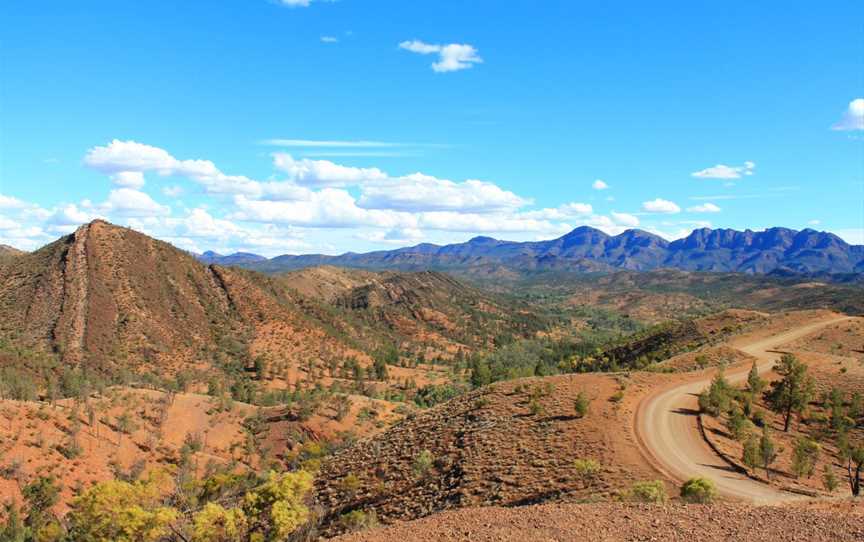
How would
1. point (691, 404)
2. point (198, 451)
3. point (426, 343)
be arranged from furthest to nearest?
point (426, 343), point (198, 451), point (691, 404)

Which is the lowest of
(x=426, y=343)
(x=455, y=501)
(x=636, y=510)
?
(x=426, y=343)

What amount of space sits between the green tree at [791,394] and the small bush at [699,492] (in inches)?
796

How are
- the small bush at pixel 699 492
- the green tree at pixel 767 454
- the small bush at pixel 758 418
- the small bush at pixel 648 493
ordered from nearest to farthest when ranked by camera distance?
the small bush at pixel 648 493, the small bush at pixel 699 492, the green tree at pixel 767 454, the small bush at pixel 758 418

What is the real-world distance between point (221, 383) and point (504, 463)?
76859 millimetres

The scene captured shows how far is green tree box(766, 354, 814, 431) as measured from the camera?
40531 millimetres

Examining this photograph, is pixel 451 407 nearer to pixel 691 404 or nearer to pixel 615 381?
pixel 615 381

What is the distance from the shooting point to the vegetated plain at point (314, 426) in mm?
26641

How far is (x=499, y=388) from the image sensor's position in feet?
155

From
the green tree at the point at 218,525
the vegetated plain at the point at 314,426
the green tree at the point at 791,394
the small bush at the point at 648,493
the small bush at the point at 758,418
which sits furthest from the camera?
the green tree at the point at 791,394

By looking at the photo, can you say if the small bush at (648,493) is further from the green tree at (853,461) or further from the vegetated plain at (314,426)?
the green tree at (853,461)

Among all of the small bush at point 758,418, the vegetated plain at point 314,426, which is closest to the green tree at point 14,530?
the vegetated plain at point 314,426

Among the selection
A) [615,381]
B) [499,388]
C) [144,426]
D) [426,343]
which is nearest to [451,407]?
[499,388]

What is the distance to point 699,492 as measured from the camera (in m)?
23.6

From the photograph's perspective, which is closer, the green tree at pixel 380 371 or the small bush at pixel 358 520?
the small bush at pixel 358 520
